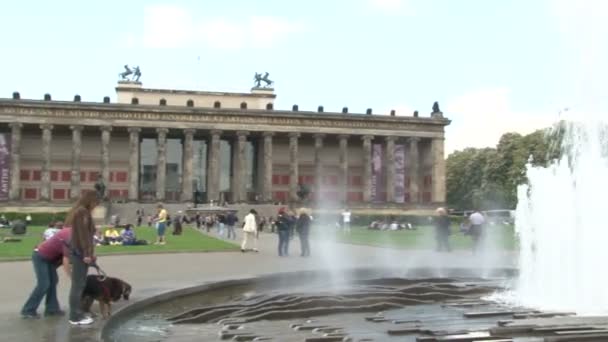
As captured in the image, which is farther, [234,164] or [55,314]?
[234,164]

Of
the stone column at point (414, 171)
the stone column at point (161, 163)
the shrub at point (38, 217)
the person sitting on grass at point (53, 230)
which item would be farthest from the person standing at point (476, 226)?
the stone column at point (414, 171)

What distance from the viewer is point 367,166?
309 feet

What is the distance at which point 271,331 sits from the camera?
11.2 metres

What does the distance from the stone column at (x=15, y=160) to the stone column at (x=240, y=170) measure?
87.6ft

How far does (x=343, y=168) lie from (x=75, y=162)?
35.1 meters

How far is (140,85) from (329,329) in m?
95.2

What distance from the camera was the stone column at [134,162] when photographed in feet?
283

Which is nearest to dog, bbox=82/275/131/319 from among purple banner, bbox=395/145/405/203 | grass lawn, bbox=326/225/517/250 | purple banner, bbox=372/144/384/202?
grass lawn, bbox=326/225/517/250

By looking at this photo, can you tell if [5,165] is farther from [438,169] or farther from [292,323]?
[292,323]

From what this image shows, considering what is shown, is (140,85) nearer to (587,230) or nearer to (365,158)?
(365,158)

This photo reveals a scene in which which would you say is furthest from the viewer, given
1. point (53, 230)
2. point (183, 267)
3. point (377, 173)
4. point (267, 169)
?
point (377, 173)

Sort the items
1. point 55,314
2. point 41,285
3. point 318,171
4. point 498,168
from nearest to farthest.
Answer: point 41,285
point 55,314
point 318,171
point 498,168

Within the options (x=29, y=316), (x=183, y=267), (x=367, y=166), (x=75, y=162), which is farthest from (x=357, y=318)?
(x=367, y=166)

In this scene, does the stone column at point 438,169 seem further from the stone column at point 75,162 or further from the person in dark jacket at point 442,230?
the person in dark jacket at point 442,230
